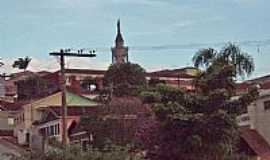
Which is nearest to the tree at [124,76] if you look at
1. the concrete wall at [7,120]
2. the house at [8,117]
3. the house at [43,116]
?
the house at [43,116]

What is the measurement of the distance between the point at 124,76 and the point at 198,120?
2620cm

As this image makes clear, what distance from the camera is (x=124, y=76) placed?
71250 mm

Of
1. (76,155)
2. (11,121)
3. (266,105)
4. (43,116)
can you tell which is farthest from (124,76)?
(76,155)

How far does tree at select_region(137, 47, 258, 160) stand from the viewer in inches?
1797

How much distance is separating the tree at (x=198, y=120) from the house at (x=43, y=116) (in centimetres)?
1610

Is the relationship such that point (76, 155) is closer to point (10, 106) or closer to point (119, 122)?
point (119, 122)

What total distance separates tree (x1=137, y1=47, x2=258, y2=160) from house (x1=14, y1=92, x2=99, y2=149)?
1610 cm

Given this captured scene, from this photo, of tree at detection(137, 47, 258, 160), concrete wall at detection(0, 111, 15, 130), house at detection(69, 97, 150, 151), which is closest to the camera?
tree at detection(137, 47, 258, 160)

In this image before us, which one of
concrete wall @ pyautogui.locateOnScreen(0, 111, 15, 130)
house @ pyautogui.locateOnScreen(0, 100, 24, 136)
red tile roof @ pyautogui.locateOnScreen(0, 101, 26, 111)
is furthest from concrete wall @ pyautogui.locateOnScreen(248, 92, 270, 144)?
concrete wall @ pyautogui.locateOnScreen(0, 111, 15, 130)

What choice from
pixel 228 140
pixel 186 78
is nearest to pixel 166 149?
pixel 228 140

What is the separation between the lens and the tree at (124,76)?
68950mm

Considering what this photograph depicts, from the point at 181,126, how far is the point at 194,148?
158 cm

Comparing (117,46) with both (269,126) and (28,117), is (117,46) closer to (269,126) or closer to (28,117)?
(28,117)

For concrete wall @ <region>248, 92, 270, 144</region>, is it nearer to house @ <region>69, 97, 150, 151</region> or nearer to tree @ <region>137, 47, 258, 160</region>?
tree @ <region>137, 47, 258, 160</region>
